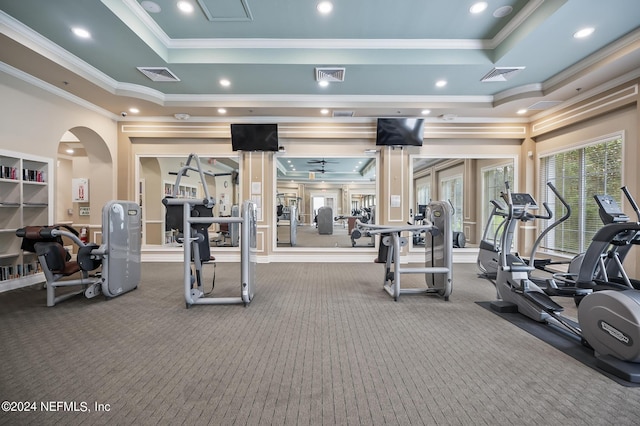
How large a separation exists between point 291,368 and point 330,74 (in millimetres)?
4199

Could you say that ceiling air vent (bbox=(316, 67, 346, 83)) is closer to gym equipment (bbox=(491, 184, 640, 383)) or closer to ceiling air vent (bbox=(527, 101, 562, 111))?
gym equipment (bbox=(491, 184, 640, 383))

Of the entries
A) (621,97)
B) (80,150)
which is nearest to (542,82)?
(621,97)

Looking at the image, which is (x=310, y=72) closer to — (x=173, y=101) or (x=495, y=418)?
(x=173, y=101)

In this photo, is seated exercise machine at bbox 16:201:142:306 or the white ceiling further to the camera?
seated exercise machine at bbox 16:201:142:306

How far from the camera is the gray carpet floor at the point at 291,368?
1.77 m

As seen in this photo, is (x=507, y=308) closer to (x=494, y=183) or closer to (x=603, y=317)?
(x=603, y=317)

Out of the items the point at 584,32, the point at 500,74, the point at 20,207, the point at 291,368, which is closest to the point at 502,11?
the point at 584,32

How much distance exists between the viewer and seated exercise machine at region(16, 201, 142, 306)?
12.2ft

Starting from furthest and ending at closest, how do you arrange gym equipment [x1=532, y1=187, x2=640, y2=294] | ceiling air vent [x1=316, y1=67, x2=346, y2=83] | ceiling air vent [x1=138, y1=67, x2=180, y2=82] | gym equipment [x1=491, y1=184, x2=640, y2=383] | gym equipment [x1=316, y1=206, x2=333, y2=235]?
gym equipment [x1=316, y1=206, x2=333, y2=235] < ceiling air vent [x1=138, y1=67, x2=180, y2=82] < ceiling air vent [x1=316, y1=67, x2=346, y2=83] < gym equipment [x1=532, y1=187, x2=640, y2=294] < gym equipment [x1=491, y1=184, x2=640, y2=383]

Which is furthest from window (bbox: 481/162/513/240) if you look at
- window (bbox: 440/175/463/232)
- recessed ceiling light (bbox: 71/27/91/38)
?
recessed ceiling light (bbox: 71/27/91/38)

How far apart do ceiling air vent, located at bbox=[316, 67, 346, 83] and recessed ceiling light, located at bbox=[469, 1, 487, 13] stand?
5.89 feet

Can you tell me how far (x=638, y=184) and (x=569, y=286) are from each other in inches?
86.8

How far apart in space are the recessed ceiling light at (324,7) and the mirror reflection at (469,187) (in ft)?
13.2

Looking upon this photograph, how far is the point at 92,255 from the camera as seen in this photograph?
3.86 m
